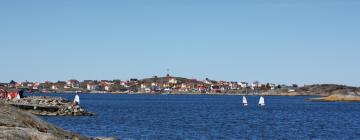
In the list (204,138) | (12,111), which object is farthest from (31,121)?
(204,138)

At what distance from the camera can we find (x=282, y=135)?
216 ft

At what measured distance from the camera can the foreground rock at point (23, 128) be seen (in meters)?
27.0

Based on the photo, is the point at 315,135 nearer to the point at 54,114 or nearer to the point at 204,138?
the point at 204,138

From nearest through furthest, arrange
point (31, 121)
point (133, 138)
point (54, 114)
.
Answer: point (31, 121), point (133, 138), point (54, 114)

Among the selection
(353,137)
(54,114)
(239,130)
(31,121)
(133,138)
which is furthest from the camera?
(54,114)

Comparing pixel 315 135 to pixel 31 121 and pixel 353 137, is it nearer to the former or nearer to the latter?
pixel 353 137

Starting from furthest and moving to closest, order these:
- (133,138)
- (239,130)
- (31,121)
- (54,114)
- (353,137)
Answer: (54,114)
(239,130)
(353,137)
(133,138)
(31,121)

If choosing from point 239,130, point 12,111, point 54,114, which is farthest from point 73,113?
point 12,111

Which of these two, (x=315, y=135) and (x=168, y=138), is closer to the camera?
(x=168, y=138)

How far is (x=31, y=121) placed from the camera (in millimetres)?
34562

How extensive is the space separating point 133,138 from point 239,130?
18419 mm

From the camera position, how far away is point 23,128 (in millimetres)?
29469

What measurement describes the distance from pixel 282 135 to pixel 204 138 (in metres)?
10.2

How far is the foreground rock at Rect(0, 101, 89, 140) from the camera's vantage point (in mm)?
27031
